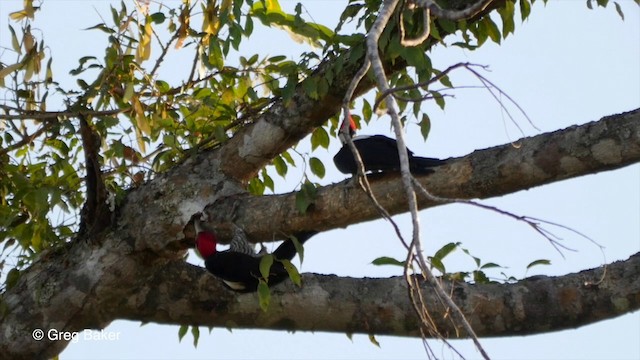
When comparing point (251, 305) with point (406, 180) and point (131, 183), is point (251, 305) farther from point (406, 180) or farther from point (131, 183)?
point (406, 180)

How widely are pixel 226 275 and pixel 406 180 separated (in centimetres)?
231

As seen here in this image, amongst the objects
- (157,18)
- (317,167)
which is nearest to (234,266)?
(317,167)

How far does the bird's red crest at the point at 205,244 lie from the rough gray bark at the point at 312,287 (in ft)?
0.33

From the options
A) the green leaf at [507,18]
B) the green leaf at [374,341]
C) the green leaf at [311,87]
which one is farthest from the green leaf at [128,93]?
the green leaf at [507,18]

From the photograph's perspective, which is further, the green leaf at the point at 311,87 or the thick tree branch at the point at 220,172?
the thick tree branch at the point at 220,172

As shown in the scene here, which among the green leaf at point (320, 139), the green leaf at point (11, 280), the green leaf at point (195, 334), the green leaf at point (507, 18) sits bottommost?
the green leaf at point (195, 334)

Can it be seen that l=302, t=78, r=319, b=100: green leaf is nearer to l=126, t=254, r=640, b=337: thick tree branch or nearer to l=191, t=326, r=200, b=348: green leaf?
l=126, t=254, r=640, b=337: thick tree branch

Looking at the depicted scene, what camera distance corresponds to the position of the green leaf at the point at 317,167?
510 centimetres

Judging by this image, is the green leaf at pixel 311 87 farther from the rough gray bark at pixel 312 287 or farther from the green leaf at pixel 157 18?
the green leaf at pixel 157 18

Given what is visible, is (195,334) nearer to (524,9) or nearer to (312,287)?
(312,287)

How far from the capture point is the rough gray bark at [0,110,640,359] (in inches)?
153

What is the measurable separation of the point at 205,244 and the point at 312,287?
52cm

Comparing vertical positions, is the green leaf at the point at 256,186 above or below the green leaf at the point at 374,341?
above

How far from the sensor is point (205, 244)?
463 centimetres
